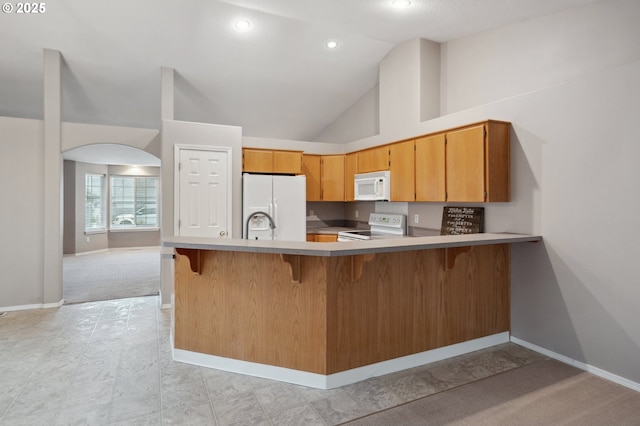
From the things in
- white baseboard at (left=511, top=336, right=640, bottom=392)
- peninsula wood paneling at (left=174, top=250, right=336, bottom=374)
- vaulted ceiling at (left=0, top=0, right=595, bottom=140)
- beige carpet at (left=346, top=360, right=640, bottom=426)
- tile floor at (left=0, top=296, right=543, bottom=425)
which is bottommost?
beige carpet at (left=346, top=360, right=640, bottom=426)

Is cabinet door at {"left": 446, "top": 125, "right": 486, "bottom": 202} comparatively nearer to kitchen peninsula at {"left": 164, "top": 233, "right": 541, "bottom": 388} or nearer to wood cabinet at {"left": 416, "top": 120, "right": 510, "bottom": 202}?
wood cabinet at {"left": 416, "top": 120, "right": 510, "bottom": 202}

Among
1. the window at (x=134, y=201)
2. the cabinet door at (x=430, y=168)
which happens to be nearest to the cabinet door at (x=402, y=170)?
the cabinet door at (x=430, y=168)

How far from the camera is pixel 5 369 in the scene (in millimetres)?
2773

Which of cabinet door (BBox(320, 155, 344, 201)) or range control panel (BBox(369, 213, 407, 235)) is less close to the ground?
cabinet door (BBox(320, 155, 344, 201))

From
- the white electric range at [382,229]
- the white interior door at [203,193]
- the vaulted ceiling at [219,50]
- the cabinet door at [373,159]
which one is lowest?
the white electric range at [382,229]

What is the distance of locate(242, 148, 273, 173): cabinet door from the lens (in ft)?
16.6

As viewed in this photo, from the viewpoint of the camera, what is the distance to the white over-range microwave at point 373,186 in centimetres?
461

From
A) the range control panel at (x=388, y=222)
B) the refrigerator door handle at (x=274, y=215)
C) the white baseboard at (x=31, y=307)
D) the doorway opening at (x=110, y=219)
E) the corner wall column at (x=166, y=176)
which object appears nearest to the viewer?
the white baseboard at (x=31, y=307)

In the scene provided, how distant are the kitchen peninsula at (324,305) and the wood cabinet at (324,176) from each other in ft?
9.45

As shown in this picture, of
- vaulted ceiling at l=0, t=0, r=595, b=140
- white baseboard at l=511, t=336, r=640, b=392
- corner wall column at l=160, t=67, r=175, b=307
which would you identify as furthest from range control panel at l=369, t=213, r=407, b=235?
corner wall column at l=160, t=67, r=175, b=307

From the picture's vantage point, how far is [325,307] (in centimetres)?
242

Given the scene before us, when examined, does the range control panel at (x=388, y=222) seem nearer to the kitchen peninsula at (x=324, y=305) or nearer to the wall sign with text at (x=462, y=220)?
the wall sign with text at (x=462, y=220)

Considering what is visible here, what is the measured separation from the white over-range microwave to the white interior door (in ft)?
6.09

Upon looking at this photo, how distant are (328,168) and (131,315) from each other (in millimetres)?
3454
